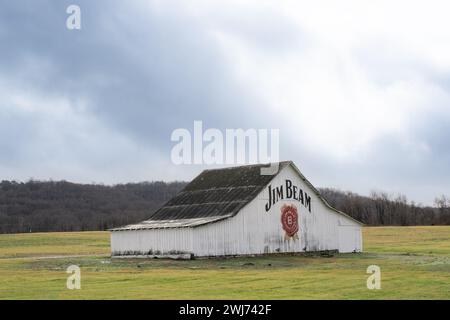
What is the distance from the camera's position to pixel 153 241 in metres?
48.0

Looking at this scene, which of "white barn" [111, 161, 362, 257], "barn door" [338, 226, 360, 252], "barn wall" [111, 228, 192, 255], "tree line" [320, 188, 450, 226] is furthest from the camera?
"tree line" [320, 188, 450, 226]

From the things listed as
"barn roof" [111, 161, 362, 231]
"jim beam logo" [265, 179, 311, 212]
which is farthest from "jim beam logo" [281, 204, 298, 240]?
"barn roof" [111, 161, 362, 231]

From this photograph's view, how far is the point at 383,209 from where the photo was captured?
152000 millimetres

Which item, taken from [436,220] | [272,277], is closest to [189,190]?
[272,277]

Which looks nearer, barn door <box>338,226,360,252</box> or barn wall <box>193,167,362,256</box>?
barn wall <box>193,167,362,256</box>

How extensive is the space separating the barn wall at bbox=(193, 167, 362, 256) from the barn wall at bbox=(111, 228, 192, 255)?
2.84 feet

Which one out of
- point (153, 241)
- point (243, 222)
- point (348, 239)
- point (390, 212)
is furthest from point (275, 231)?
point (390, 212)

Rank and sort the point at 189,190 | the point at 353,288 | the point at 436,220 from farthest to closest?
1. the point at 436,220
2. the point at 189,190
3. the point at 353,288

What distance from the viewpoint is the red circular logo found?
49.9 m

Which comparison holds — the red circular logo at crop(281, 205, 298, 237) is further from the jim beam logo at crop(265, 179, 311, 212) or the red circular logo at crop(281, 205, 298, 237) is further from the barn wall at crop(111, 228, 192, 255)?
the barn wall at crop(111, 228, 192, 255)

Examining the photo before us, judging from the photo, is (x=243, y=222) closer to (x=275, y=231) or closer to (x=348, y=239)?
(x=275, y=231)
